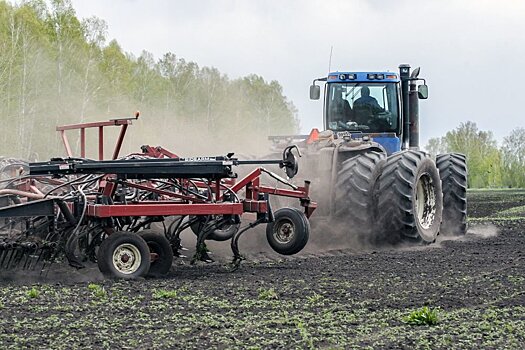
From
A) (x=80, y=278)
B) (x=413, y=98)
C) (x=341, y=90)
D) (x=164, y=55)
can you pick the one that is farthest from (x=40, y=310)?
(x=164, y=55)

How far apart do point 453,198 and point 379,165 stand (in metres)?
3.08

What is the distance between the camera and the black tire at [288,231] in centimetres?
1078

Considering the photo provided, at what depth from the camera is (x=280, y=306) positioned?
753cm

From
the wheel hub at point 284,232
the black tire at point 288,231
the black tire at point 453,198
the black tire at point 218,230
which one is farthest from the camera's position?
the black tire at point 453,198

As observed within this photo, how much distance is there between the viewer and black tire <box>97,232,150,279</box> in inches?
352

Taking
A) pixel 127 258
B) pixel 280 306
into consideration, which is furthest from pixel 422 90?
pixel 280 306

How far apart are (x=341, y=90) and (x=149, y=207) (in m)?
5.86

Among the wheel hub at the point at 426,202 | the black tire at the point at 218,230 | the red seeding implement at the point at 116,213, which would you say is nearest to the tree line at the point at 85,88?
the wheel hub at the point at 426,202

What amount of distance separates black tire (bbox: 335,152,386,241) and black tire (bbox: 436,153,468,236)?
3.14 m

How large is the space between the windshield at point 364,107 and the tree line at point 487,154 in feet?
225

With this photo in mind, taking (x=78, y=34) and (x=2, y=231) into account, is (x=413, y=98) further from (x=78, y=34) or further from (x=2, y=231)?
(x=78, y=34)

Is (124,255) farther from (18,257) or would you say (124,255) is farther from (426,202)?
(426,202)

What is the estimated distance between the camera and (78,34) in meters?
37.7

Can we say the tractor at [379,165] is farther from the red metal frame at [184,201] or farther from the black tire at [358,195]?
the red metal frame at [184,201]
